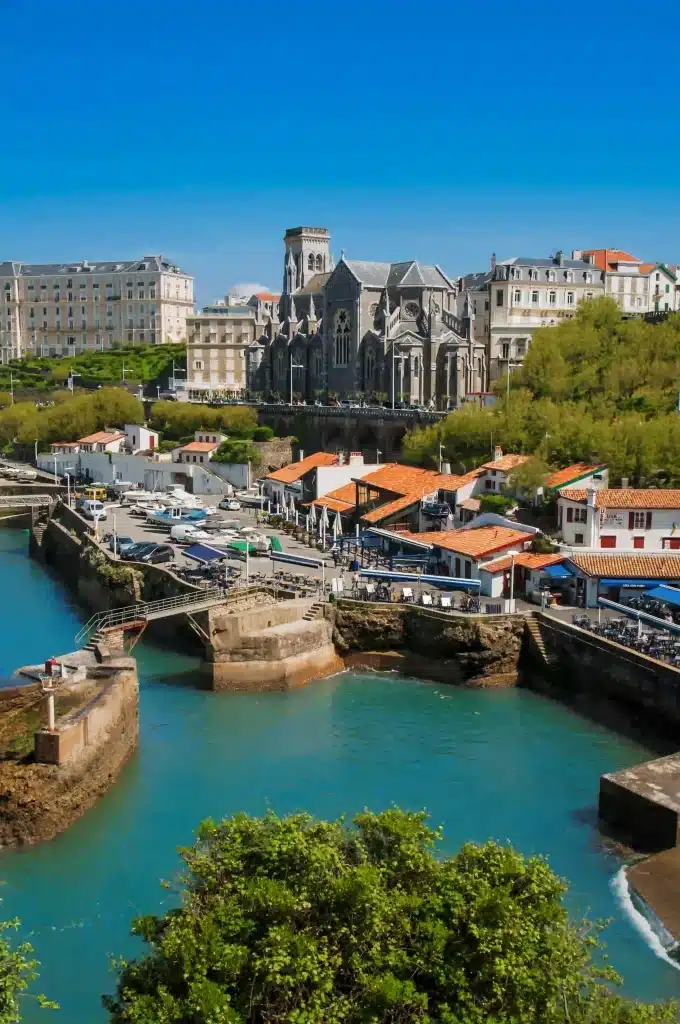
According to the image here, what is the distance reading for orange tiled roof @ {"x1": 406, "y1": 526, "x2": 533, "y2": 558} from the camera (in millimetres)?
45875

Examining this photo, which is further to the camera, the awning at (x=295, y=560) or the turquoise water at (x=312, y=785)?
the awning at (x=295, y=560)

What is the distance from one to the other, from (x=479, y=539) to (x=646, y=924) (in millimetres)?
25212

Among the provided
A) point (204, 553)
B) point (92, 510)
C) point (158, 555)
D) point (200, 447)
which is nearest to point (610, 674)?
point (204, 553)

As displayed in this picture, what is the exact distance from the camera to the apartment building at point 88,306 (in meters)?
159

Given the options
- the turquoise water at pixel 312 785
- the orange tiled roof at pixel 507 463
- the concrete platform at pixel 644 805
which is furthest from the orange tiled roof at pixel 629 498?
the concrete platform at pixel 644 805

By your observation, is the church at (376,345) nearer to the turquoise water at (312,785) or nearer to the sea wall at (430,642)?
the sea wall at (430,642)

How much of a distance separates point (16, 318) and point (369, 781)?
144690 millimetres

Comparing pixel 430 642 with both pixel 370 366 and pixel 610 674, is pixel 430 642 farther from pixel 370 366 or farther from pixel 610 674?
pixel 370 366

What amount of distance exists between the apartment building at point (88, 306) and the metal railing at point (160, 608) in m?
118

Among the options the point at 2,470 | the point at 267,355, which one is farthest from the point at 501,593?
the point at 267,355

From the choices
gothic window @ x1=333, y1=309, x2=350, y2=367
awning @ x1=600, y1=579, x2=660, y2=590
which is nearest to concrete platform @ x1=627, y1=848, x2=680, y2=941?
awning @ x1=600, y1=579, x2=660, y2=590

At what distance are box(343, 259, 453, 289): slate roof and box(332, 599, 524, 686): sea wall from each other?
60401 mm

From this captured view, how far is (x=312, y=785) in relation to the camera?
30.7 metres

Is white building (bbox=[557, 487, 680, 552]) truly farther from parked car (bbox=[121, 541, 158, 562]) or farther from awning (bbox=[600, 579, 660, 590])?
parked car (bbox=[121, 541, 158, 562])
